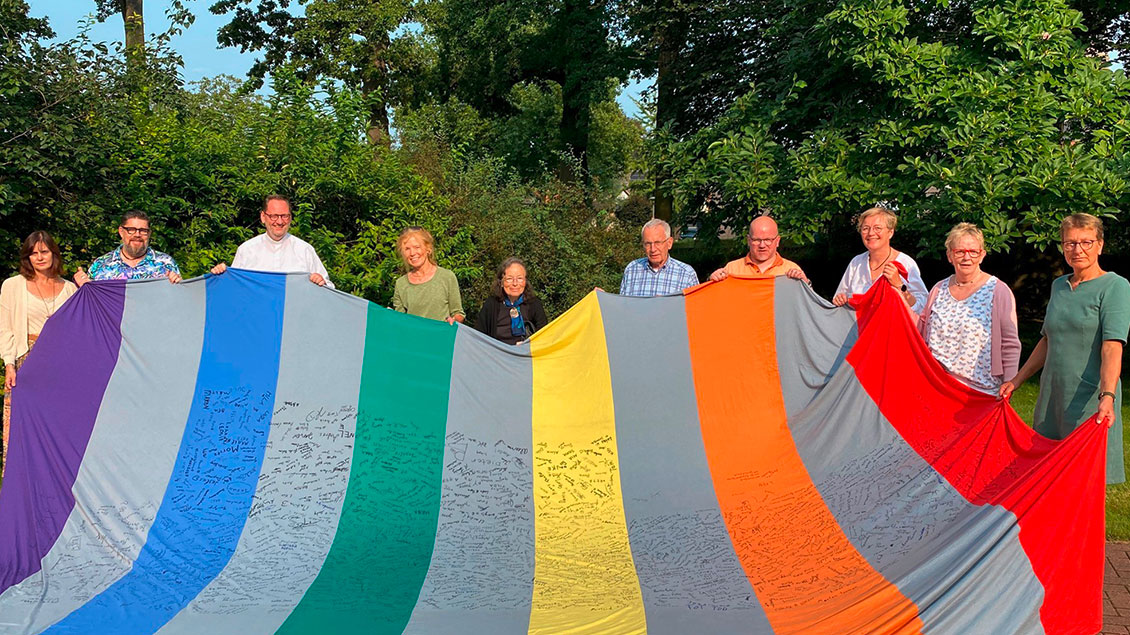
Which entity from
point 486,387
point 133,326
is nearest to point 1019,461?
point 486,387

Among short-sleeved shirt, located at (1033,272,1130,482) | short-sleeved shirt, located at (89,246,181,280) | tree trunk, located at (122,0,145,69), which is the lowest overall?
short-sleeved shirt, located at (1033,272,1130,482)

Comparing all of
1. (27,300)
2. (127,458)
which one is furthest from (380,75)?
(127,458)

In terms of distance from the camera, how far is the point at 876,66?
8.23 metres

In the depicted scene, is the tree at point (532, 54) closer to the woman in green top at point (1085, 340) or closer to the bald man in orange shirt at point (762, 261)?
the bald man in orange shirt at point (762, 261)

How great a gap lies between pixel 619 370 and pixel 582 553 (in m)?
1.11

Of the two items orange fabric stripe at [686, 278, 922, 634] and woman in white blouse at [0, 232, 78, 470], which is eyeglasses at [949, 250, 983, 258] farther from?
woman in white blouse at [0, 232, 78, 470]

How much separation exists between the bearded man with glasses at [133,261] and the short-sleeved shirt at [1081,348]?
13.8 feet

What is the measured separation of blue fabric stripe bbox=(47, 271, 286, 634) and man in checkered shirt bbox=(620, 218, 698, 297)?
195 centimetres

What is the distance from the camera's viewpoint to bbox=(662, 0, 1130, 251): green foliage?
24.4 feet

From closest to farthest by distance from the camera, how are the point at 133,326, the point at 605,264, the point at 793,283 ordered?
1. the point at 133,326
2. the point at 793,283
3. the point at 605,264

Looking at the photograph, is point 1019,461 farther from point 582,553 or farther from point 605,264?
point 605,264

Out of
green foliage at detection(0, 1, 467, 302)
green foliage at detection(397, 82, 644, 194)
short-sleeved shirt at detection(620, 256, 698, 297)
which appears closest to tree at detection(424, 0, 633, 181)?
green foliage at detection(397, 82, 644, 194)

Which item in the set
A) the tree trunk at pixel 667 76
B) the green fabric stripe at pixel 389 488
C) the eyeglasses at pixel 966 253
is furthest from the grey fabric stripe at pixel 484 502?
the tree trunk at pixel 667 76

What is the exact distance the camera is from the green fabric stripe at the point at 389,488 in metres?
3.57
